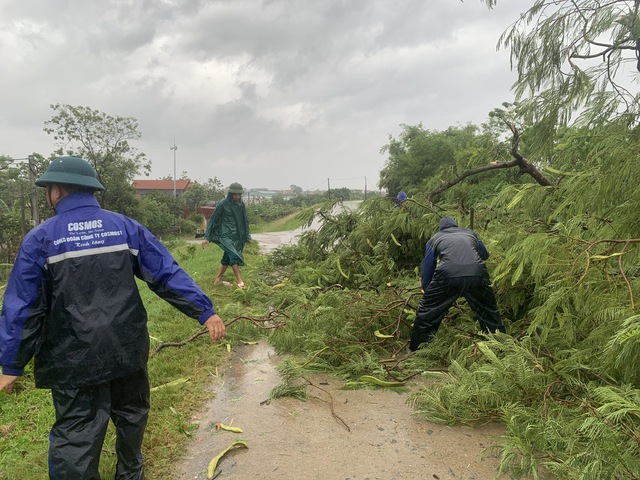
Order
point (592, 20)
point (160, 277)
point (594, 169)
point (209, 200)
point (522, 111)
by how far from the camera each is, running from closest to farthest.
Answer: point (160, 277) → point (594, 169) → point (592, 20) → point (522, 111) → point (209, 200)

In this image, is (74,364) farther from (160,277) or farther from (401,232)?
(401,232)

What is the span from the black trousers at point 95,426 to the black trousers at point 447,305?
8.34 ft

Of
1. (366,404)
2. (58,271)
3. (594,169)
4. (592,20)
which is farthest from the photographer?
(592,20)

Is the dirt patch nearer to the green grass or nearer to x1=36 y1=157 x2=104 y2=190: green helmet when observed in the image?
the green grass

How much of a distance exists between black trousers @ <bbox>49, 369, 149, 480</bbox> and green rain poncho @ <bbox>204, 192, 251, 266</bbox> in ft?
15.8

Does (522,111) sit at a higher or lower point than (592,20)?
lower

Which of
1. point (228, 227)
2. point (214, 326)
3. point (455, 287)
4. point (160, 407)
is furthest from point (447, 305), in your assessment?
point (228, 227)

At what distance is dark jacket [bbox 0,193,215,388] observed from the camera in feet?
6.29

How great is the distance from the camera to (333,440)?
272cm

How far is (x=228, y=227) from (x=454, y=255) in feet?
14.1

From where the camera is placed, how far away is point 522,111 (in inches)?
176

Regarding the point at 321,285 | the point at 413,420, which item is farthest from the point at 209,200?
the point at 413,420

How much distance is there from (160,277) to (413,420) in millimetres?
1928

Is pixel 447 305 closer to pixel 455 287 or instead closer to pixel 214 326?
pixel 455 287
